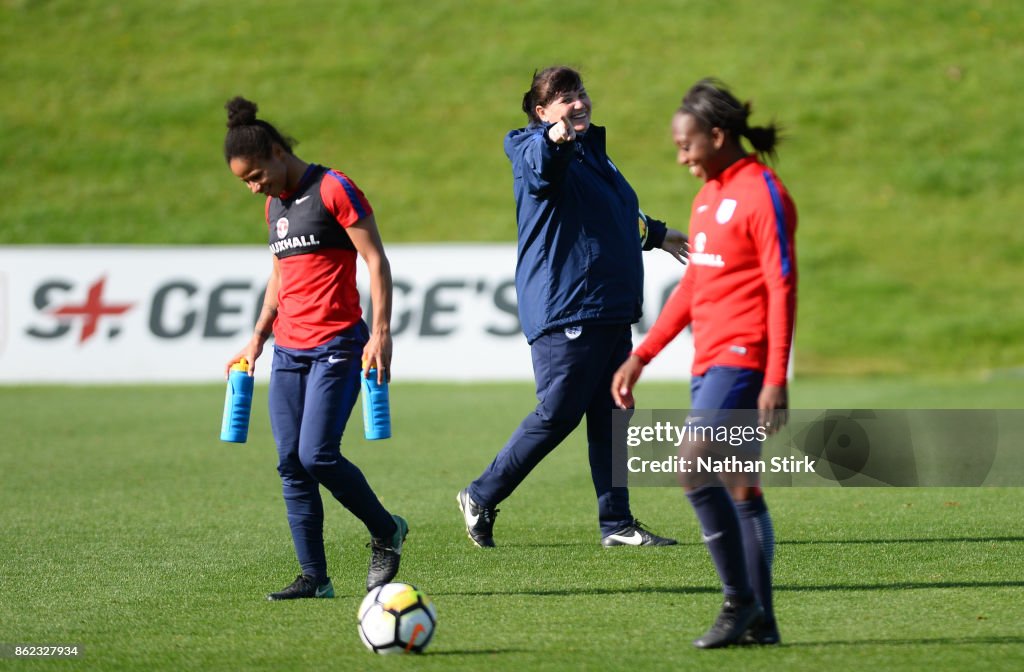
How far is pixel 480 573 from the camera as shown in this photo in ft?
21.1

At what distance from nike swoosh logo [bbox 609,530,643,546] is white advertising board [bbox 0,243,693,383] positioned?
1071cm

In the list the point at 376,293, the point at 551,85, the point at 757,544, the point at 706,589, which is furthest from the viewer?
the point at 551,85

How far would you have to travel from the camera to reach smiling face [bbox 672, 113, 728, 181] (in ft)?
15.6

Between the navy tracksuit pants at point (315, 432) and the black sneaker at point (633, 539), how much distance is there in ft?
5.14

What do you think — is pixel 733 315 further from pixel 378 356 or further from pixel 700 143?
pixel 378 356

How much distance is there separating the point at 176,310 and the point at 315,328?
42.3 feet

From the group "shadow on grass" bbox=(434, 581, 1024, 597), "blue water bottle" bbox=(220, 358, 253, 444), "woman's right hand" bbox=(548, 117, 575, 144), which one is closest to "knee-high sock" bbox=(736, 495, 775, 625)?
"shadow on grass" bbox=(434, 581, 1024, 597)

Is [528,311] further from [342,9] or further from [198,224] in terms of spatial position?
[342,9]

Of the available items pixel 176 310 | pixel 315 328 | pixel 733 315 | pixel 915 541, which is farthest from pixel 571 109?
pixel 176 310

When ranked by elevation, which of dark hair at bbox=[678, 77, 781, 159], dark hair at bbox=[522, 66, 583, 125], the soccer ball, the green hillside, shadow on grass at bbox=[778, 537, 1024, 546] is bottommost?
the soccer ball

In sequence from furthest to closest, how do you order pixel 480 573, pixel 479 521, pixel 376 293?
1. pixel 479 521
2. pixel 480 573
3. pixel 376 293

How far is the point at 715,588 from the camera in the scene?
5.99m

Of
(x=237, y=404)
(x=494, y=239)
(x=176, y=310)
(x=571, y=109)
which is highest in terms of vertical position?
(x=494, y=239)

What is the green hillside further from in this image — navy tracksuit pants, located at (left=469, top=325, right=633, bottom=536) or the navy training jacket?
the navy training jacket
